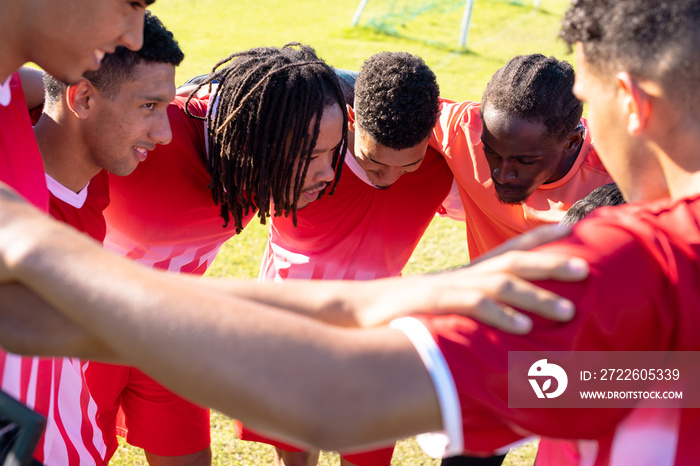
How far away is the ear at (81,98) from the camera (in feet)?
8.22

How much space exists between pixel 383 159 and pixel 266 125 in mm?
570

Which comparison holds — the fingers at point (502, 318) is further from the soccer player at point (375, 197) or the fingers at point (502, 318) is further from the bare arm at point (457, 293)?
the soccer player at point (375, 197)

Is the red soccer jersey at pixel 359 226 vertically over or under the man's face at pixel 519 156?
under

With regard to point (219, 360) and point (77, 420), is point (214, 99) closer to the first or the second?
point (77, 420)

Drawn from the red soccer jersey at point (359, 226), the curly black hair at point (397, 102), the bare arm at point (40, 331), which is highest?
the bare arm at point (40, 331)

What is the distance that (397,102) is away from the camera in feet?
9.98

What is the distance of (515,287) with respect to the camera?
1.03m

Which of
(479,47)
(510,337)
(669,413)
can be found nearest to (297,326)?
(510,337)

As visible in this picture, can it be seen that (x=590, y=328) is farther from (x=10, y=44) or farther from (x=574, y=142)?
(x=574, y=142)

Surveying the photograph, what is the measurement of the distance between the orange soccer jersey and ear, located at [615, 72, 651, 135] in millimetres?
1927

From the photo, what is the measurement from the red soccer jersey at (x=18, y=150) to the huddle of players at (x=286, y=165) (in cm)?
52

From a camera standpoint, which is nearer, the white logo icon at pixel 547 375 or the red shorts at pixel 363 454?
the white logo icon at pixel 547 375

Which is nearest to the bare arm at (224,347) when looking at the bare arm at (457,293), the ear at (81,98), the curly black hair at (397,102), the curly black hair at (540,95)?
the bare arm at (457,293)

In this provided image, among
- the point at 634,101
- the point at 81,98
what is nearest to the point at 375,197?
the point at 81,98
